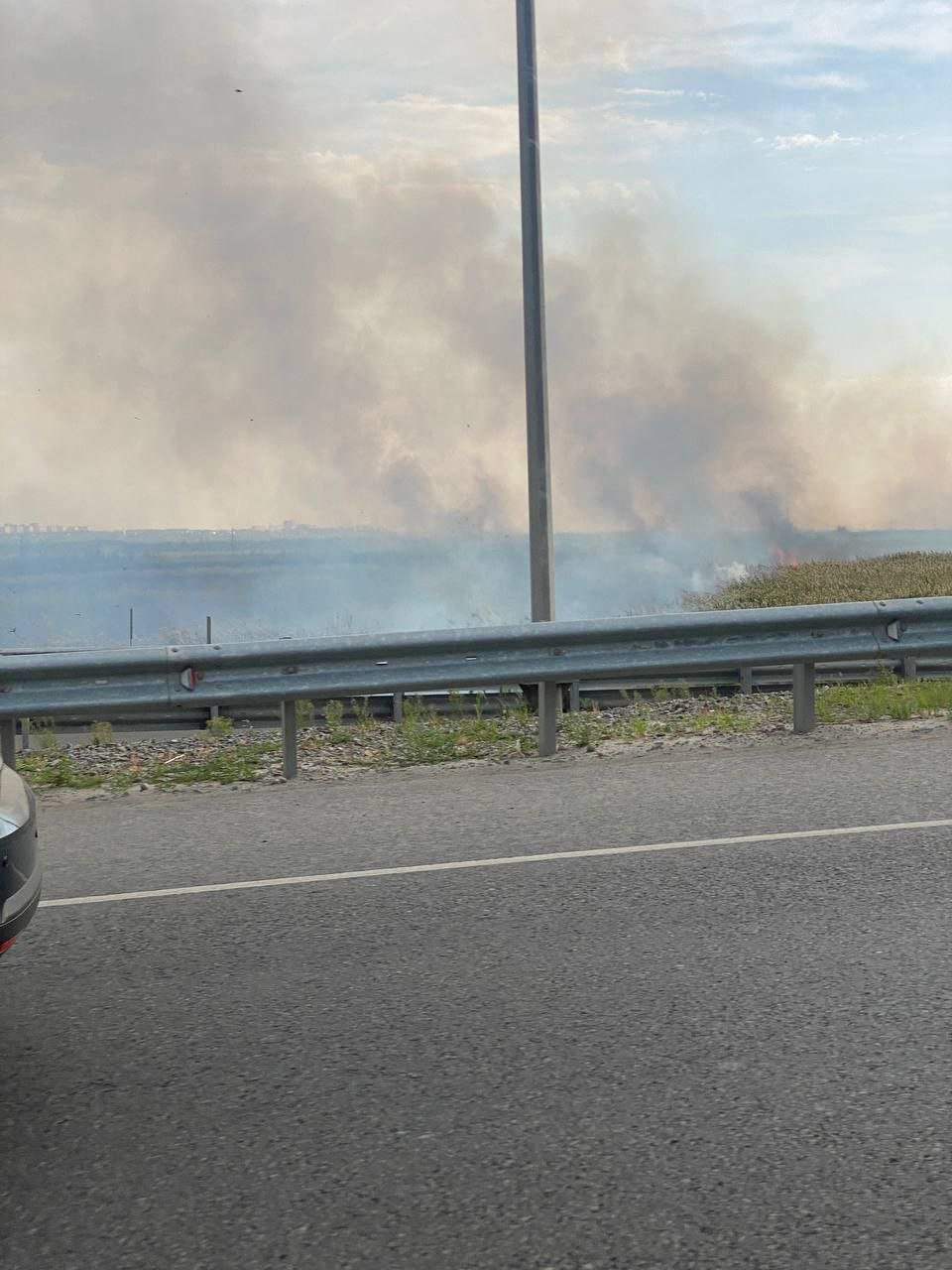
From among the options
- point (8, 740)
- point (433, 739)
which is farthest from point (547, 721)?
point (8, 740)

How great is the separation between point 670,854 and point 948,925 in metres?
1.51

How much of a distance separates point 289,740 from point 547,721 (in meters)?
1.75

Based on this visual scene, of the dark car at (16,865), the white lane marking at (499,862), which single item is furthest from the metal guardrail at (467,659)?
the dark car at (16,865)

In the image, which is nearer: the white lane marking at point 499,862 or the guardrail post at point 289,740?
the white lane marking at point 499,862

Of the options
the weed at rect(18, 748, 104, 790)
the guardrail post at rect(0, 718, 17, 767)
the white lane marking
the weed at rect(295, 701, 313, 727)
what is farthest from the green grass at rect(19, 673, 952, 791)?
the white lane marking

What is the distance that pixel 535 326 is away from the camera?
496 inches

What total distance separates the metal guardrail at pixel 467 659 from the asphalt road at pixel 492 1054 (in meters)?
1.90

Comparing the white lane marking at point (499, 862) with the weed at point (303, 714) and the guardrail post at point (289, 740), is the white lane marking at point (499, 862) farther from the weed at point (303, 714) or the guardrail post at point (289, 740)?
the weed at point (303, 714)

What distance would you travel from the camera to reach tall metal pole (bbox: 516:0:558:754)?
1241cm

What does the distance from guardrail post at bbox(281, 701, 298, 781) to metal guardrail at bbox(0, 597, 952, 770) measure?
0.01m

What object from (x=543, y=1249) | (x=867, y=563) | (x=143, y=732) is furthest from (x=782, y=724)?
(x=867, y=563)

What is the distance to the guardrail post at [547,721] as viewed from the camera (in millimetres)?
9484

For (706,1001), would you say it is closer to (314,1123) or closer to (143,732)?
(314,1123)

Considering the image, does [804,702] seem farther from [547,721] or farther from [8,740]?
[8,740]
